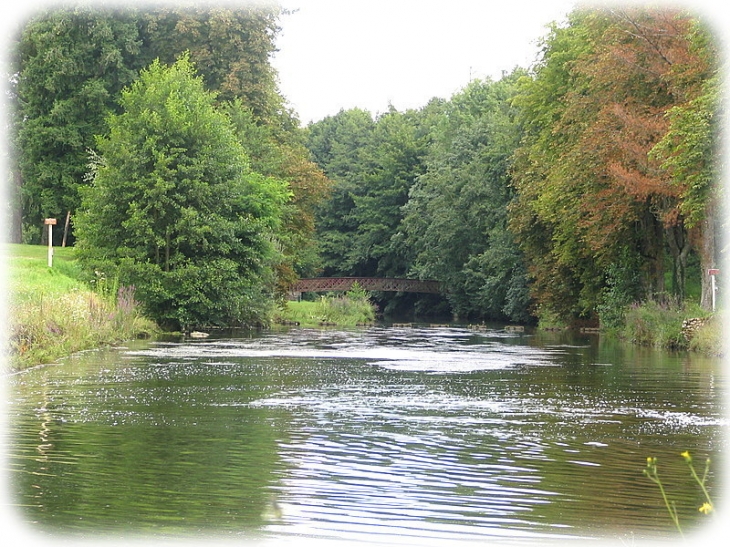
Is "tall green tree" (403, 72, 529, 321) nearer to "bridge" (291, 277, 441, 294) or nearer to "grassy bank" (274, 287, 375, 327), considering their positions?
"bridge" (291, 277, 441, 294)

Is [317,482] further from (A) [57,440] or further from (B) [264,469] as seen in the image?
(A) [57,440]

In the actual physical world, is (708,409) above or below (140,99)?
below

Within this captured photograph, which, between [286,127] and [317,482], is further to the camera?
[286,127]

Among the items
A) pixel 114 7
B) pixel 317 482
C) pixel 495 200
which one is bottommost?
pixel 317 482

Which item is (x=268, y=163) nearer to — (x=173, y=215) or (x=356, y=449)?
(x=173, y=215)

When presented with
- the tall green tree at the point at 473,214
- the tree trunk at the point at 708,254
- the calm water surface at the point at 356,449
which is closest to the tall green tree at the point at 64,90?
the tall green tree at the point at 473,214

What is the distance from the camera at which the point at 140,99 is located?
142 ft

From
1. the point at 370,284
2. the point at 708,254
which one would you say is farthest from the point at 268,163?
the point at 370,284

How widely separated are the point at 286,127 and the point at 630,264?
2949 cm

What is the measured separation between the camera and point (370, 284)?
87438 millimetres

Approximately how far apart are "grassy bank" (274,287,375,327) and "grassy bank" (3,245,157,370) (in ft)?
61.3

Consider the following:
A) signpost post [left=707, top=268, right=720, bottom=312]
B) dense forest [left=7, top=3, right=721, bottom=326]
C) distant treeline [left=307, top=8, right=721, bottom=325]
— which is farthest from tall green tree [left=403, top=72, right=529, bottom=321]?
signpost post [left=707, top=268, right=720, bottom=312]

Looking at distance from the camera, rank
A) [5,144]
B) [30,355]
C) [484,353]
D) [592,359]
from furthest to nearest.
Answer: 1. [5,144]
2. [484,353]
3. [592,359]
4. [30,355]

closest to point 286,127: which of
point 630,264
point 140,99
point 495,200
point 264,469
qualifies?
point 495,200
